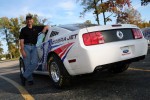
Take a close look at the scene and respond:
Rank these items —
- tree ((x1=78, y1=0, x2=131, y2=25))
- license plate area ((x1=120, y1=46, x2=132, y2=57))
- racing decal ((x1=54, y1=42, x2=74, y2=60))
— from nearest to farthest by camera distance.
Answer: license plate area ((x1=120, y1=46, x2=132, y2=57)) < racing decal ((x1=54, y1=42, x2=74, y2=60)) < tree ((x1=78, y1=0, x2=131, y2=25))

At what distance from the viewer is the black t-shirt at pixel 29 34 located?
680cm

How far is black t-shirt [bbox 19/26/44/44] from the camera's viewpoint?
6.80m

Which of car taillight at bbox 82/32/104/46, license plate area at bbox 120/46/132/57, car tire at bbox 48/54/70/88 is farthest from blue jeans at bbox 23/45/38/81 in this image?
license plate area at bbox 120/46/132/57

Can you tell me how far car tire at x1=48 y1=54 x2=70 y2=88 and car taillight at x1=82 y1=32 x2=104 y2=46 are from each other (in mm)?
808

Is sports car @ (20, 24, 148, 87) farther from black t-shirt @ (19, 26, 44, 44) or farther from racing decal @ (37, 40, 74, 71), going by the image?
black t-shirt @ (19, 26, 44, 44)

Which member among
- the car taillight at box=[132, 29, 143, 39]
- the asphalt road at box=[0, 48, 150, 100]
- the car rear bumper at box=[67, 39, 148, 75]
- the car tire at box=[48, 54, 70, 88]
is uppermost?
the car taillight at box=[132, 29, 143, 39]

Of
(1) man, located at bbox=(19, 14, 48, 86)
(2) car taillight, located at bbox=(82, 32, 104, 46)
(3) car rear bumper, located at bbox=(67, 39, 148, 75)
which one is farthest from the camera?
(1) man, located at bbox=(19, 14, 48, 86)

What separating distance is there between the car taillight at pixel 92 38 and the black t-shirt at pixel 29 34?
2035mm

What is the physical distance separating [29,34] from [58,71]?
1503 mm

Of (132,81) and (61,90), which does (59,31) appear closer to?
(61,90)

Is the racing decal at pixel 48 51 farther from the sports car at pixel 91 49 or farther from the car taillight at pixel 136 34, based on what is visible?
the car taillight at pixel 136 34

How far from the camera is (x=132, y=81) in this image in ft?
18.4

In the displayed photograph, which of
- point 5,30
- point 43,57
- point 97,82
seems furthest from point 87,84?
point 5,30

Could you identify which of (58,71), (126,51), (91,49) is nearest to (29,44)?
(58,71)
